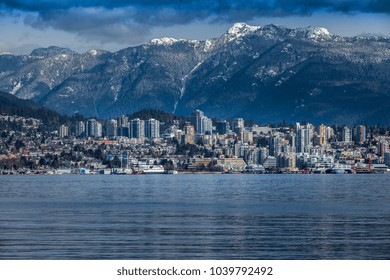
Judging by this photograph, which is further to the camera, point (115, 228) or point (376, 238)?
point (115, 228)

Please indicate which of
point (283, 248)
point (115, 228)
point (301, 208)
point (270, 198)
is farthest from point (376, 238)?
point (270, 198)

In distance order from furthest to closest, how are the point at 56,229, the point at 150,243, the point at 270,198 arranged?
the point at 270,198 < the point at 56,229 < the point at 150,243
